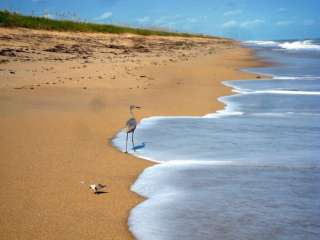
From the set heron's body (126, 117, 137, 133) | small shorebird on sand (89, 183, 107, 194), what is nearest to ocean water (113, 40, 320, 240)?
heron's body (126, 117, 137, 133)

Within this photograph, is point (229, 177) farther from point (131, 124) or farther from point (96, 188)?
point (131, 124)

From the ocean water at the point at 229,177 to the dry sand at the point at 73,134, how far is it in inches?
11.6

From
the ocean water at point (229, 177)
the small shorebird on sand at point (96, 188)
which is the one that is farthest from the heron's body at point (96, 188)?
the ocean water at point (229, 177)

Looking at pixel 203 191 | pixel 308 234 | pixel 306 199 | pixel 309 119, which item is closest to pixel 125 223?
pixel 203 191

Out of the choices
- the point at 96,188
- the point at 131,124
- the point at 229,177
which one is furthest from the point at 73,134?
the point at 229,177

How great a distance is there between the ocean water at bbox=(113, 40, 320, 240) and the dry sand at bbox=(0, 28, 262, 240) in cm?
29

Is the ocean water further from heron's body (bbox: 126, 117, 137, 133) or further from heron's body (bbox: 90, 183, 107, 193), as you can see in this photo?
heron's body (bbox: 90, 183, 107, 193)

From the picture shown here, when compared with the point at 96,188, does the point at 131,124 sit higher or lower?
higher

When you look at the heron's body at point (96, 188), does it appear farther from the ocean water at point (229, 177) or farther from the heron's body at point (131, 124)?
the heron's body at point (131, 124)

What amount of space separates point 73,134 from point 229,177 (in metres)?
2.67

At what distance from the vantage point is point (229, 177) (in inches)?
203

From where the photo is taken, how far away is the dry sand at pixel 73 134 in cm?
400

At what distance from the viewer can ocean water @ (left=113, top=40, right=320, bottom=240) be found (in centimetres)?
387

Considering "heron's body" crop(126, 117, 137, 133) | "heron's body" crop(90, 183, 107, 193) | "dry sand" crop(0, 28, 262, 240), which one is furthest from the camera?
"heron's body" crop(126, 117, 137, 133)
